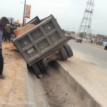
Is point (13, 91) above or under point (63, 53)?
above

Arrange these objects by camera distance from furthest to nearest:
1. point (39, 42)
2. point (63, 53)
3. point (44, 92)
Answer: point (63, 53) < point (39, 42) < point (44, 92)

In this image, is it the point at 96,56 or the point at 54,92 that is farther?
the point at 96,56

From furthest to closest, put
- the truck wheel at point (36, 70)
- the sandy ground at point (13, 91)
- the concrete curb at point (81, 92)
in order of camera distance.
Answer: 1. the truck wheel at point (36, 70)
2. the concrete curb at point (81, 92)
3. the sandy ground at point (13, 91)

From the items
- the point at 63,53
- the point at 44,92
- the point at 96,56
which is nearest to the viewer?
the point at 44,92

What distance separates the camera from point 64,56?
13.2 m

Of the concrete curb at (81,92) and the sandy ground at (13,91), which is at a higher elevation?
the sandy ground at (13,91)

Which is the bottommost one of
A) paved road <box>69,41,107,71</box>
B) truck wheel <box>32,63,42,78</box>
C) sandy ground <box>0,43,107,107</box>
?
paved road <box>69,41,107,71</box>

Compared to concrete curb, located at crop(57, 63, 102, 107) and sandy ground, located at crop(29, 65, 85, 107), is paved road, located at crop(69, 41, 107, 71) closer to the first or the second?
sandy ground, located at crop(29, 65, 85, 107)

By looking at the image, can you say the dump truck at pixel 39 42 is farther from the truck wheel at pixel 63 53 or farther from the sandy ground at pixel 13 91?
the sandy ground at pixel 13 91

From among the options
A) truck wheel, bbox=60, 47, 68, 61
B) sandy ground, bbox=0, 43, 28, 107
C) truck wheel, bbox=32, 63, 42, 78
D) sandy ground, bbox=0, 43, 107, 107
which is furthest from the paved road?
sandy ground, bbox=0, 43, 28, 107

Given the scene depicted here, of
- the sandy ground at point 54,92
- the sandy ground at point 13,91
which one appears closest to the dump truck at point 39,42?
the sandy ground at point 54,92

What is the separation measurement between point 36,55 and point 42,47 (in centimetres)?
50

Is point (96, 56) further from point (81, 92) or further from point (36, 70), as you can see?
point (81, 92)

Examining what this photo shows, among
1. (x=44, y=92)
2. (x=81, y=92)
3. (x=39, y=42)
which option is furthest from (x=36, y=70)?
(x=81, y=92)
